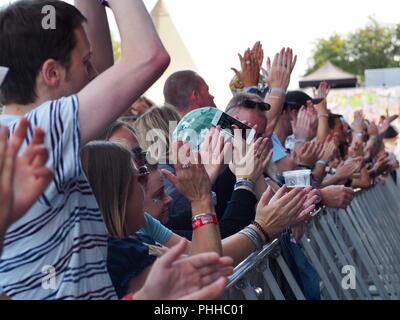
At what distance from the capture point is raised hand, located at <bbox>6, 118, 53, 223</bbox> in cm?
156

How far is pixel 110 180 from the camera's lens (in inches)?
102

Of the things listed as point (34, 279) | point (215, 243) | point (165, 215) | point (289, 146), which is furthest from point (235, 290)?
point (289, 146)

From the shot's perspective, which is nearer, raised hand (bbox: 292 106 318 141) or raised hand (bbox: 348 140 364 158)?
raised hand (bbox: 292 106 318 141)

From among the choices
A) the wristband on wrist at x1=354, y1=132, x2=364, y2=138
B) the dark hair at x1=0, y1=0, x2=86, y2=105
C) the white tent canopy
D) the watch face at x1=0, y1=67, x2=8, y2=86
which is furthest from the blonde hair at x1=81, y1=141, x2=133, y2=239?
the white tent canopy

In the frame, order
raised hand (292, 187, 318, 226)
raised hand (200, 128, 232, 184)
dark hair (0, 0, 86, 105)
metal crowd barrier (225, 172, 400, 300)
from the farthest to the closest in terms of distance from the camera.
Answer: raised hand (292, 187, 318, 226) < metal crowd barrier (225, 172, 400, 300) < raised hand (200, 128, 232, 184) < dark hair (0, 0, 86, 105)

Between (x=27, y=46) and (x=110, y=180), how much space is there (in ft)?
1.72

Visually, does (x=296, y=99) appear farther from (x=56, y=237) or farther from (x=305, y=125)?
(x=56, y=237)

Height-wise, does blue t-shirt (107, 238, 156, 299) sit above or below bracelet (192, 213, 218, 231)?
below

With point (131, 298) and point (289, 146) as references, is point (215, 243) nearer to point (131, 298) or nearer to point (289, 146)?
point (131, 298)

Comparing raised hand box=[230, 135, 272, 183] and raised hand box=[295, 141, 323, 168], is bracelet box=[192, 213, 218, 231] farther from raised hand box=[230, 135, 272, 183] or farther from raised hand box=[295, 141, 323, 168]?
raised hand box=[295, 141, 323, 168]

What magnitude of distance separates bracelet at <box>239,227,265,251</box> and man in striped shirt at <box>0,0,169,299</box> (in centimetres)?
105

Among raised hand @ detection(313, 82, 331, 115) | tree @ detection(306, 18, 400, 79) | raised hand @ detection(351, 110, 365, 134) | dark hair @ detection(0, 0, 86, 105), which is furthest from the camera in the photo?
tree @ detection(306, 18, 400, 79)

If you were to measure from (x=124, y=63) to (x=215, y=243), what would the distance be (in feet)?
2.54

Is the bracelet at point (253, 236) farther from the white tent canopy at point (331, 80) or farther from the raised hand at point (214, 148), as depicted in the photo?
the white tent canopy at point (331, 80)
